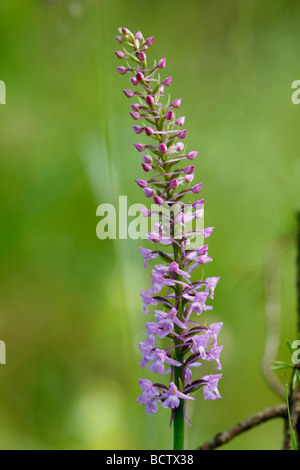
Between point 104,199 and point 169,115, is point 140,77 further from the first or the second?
point 104,199

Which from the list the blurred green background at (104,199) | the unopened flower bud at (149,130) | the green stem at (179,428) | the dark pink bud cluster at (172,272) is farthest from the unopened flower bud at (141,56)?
the blurred green background at (104,199)

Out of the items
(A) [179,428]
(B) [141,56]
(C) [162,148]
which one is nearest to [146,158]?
(C) [162,148]

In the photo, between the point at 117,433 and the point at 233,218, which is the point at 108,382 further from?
the point at 233,218

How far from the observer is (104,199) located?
136 cm

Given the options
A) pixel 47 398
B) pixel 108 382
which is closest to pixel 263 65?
pixel 108 382

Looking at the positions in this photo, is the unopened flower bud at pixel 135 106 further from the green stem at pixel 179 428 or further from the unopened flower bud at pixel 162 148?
the green stem at pixel 179 428

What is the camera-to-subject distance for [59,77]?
2041 millimetres

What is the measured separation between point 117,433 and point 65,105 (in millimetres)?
1187

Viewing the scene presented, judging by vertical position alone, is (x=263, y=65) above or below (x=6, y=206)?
above

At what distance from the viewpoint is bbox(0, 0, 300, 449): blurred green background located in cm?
152

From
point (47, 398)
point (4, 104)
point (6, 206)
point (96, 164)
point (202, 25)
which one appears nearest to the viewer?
point (96, 164)

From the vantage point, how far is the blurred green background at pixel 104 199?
1.52 metres

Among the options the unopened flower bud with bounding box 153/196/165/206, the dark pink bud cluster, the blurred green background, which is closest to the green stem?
the dark pink bud cluster

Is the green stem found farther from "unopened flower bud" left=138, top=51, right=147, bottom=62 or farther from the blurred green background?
the blurred green background
